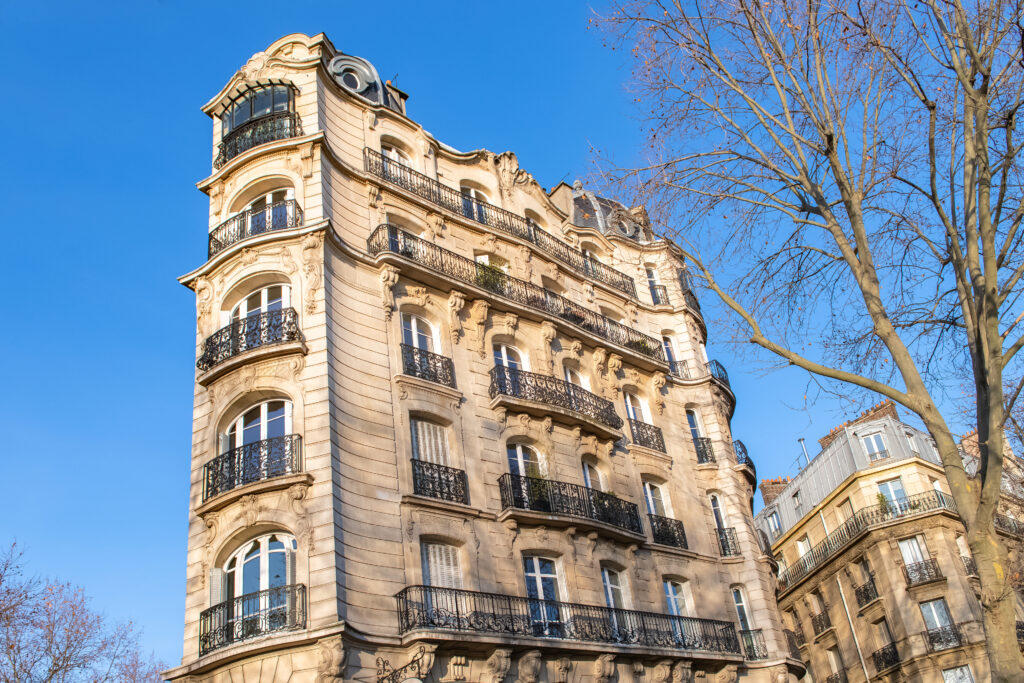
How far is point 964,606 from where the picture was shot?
1225 inches

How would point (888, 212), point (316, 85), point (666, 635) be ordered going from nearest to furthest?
point (888, 212) → point (666, 635) → point (316, 85)

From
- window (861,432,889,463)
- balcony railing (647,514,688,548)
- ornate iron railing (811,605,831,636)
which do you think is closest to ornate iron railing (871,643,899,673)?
ornate iron railing (811,605,831,636)

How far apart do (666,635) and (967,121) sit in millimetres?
14541

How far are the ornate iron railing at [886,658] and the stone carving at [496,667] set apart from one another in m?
20.3

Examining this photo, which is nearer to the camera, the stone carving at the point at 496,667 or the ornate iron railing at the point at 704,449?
the stone carving at the point at 496,667

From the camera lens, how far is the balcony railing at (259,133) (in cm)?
2191

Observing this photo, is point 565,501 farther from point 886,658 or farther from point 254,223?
point 886,658

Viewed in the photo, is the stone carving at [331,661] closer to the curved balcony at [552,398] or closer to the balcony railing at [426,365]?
the balcony railing at [426,365]

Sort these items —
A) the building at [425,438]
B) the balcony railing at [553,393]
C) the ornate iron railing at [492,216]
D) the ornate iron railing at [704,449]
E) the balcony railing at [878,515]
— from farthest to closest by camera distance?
the balcony railing at [878,515] → the ornate iron railing at [704,449] → the ornate iron railing at [492,216] → the balcony railing at [553,393] → the building at [425,438]

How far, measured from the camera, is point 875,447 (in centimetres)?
3659

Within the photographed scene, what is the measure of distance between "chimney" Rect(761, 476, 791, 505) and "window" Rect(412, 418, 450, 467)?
95.5ft

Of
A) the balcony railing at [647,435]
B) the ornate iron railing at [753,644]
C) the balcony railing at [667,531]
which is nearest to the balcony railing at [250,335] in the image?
the balcony railing at [647,435]

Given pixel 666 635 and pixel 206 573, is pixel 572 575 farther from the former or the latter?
pixel 206 573

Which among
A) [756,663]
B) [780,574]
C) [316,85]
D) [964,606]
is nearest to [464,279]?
[316,85]
